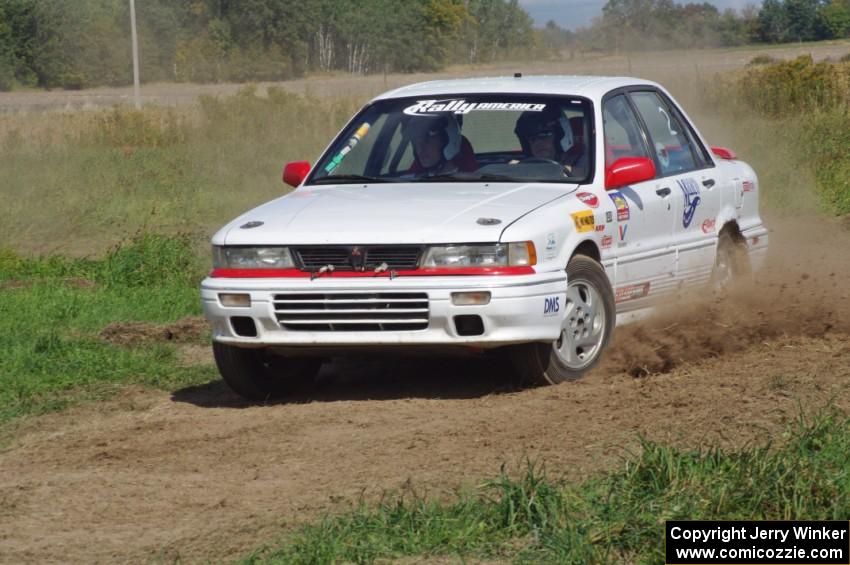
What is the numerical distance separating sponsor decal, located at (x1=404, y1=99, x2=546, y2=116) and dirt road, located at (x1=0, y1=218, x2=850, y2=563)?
4.64 ft

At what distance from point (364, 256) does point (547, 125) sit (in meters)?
1.75

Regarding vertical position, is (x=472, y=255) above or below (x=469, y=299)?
above

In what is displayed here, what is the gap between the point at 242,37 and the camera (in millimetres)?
54031

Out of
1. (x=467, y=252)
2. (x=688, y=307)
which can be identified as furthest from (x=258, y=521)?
(x=688, y=307)

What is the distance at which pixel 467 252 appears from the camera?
6785mm

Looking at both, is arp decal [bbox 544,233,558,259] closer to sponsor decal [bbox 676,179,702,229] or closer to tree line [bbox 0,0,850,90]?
sponsor decal [bbox 676,179,702,229]

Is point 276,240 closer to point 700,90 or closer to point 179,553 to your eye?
point 179,553

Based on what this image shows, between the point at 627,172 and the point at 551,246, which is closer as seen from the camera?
the point at 551,246

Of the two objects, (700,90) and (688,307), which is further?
(700,90)

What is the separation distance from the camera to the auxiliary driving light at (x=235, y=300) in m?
7.07

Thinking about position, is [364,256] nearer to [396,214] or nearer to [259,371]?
[396,214]

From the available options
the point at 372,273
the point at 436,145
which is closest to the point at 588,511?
the point at 372,273

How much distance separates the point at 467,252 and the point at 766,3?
153ft

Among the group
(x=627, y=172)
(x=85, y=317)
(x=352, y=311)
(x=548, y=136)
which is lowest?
(x=85, y=317)
